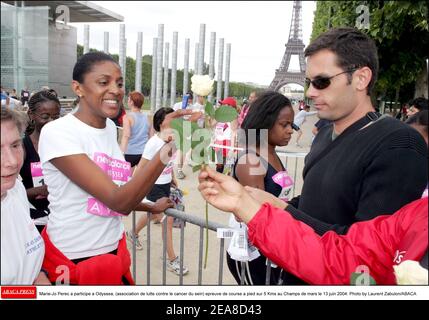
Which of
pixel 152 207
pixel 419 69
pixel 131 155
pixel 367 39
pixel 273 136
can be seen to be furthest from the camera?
pixel 131 155

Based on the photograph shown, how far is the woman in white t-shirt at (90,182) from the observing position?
1465 mm

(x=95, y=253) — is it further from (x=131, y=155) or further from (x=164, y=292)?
(x=131, y=155)

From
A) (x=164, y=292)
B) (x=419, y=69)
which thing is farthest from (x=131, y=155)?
(x=164, y=292)

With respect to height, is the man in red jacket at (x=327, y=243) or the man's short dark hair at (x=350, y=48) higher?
the man's short dark hair at (x=350, y=48)

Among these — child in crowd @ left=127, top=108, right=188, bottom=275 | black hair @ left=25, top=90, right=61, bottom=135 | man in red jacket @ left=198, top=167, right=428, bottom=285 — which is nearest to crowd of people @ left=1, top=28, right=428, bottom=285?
man in red jacket @ left=198, top=167, right=428, bottom=285

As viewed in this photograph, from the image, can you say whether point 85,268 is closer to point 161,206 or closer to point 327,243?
point 161,206

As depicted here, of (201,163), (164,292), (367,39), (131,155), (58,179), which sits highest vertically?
(367,39)

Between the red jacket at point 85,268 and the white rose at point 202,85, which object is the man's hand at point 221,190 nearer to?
the white rose at point 202,85

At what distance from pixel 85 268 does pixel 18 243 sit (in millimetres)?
330

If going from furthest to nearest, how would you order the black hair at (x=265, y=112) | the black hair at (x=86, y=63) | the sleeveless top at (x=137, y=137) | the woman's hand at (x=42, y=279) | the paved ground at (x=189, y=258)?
1. the sleeveless top at (x=137, y=137)
2. the paved ground at (x=189, y=258)
3. the black hair at (x=265, y=112)
4. the black hair at (x=86, y=63)
5. the woman's hand at (x=42, y=279)

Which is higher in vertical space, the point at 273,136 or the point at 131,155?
the point at 273,136

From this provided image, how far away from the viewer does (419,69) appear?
4039 mm

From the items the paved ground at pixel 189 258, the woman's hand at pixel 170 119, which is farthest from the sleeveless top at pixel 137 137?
the woman's hand at pixel 170 119

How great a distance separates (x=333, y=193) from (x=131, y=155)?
470 centimetres
